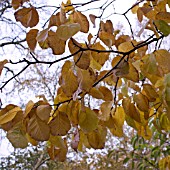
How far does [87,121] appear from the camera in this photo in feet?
1.69

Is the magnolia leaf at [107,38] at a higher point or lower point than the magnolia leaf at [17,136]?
higher

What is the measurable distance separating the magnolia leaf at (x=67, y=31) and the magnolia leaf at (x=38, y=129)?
11 cm

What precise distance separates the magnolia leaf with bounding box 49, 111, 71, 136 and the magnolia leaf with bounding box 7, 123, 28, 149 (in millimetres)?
45

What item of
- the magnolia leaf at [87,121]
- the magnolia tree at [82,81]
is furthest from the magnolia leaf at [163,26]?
the magnolia leaf at [87,121]

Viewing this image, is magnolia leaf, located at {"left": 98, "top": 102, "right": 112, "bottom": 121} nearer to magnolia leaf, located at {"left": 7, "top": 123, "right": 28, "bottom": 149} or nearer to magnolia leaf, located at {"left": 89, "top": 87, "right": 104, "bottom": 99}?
magnolia leaf, located at {"left": 89, "top": 87, "right": 104, "bottom": 99}

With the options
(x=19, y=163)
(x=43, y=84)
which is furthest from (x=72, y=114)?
(x=19, y=163)

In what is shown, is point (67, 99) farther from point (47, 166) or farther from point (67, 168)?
point (47, 166)

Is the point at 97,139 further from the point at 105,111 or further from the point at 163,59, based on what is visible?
the point at 163,59

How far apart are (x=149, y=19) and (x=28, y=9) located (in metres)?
0.19

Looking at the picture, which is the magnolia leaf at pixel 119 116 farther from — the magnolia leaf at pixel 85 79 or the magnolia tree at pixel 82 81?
the magnolia leaf at pixel 85 79

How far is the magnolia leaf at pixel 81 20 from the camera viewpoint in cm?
54

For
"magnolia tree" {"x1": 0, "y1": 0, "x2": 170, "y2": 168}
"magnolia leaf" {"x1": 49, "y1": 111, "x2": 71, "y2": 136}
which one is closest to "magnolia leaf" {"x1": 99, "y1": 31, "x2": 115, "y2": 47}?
"magnolia tree" {"x1": 0, "y1": 0, "x2": 170, "y2": 168}

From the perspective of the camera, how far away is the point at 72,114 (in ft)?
1.75

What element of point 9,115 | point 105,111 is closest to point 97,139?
point 105,111
